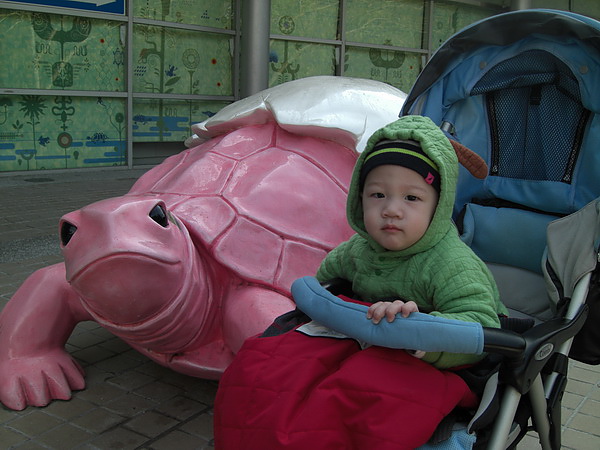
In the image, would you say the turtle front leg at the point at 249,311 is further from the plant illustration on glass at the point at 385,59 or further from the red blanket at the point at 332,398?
the plant illustration on glass at the point at 385,59

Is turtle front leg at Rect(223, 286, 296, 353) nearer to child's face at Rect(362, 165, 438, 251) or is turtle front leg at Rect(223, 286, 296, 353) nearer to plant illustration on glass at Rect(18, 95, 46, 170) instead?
child's face at Rect(362, 165, 438, 251)

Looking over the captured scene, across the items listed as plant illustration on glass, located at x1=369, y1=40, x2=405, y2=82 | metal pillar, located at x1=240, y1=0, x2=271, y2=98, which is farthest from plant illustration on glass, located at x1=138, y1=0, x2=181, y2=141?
plant illustration on glass, located at x1=369, y1=40, x2=405, y2=82

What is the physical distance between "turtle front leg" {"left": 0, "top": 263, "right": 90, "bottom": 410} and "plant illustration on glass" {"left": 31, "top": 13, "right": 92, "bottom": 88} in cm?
657

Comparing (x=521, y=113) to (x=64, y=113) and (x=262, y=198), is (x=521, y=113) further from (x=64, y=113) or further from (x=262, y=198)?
(x=64, y=113)

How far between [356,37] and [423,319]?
11.4 m

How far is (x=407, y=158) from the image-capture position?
1.93 m

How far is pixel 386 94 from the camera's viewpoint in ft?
13.6

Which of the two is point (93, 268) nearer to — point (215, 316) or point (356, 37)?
point (215, 316)

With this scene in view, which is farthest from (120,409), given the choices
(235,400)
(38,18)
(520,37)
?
(38,18)

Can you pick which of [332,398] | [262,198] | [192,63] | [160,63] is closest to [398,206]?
[332,398]

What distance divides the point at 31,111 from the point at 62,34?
117cm

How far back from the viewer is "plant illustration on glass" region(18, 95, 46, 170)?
8977 millimetres

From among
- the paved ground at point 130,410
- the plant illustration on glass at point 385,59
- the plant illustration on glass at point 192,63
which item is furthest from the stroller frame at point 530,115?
the plant illustration on glass at point 385,59

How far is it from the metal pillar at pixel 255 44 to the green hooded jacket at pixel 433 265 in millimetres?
8427
